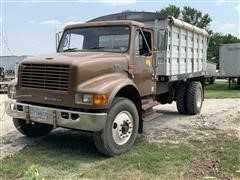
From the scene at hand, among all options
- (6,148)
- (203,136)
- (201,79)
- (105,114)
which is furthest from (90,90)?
(201,79)

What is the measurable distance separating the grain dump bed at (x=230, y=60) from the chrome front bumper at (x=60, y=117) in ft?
66.7

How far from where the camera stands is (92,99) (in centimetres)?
584

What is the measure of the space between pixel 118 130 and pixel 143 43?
2.13 meters

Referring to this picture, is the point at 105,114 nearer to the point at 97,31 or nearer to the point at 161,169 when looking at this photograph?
the point at 161,169

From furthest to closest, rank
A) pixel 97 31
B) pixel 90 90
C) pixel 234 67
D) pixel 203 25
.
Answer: pixel 203 25
pixel 234 67
pixel 97 31
pixel 90 90

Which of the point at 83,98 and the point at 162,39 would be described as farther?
the point at 162,39

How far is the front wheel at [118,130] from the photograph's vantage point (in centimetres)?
606

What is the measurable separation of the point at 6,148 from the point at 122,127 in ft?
6.87

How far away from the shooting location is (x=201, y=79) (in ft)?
39.4

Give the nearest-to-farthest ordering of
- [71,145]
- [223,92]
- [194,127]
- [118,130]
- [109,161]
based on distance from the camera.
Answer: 1. [109,161]
2. [118,130]
3. [71,145]
4. [194,127]
5. [223,92]

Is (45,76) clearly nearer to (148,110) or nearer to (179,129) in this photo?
(148,110)

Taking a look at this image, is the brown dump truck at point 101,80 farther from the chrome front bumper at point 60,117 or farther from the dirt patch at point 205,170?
the dirt patch at point 205,170

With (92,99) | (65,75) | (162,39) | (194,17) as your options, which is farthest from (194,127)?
(194,17)

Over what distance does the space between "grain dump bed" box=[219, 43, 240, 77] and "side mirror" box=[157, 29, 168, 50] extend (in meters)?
17.5
